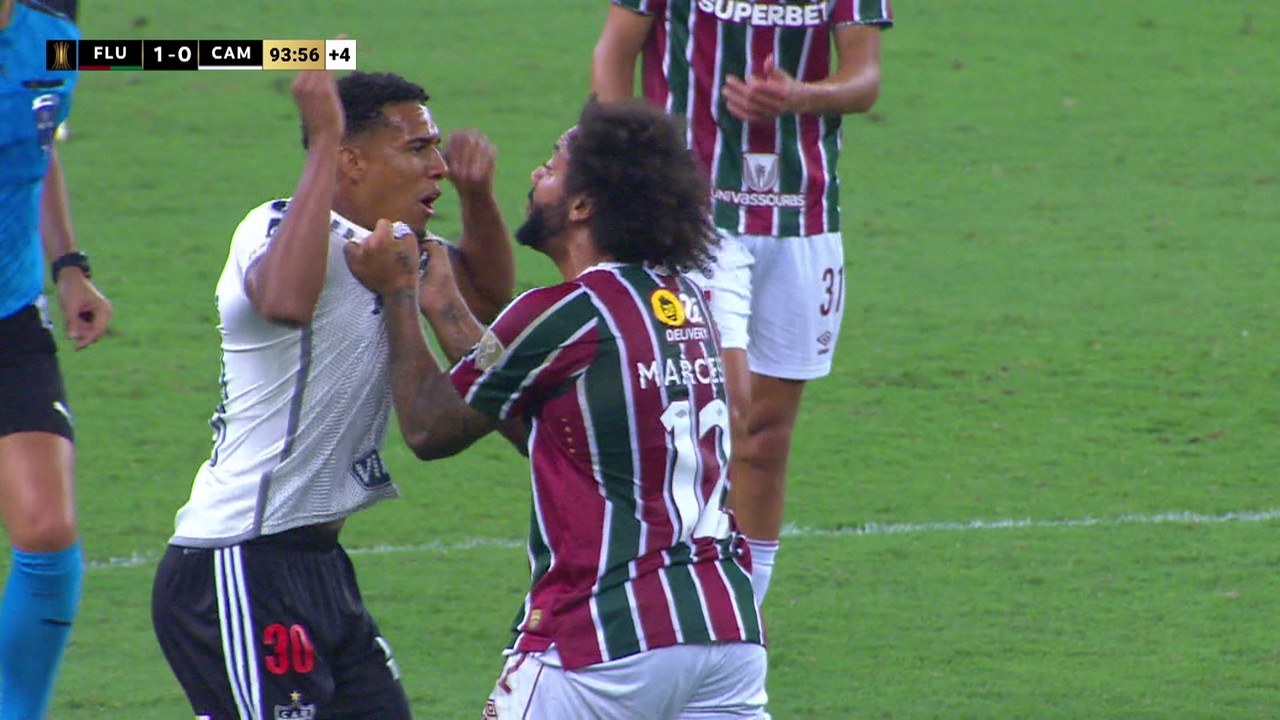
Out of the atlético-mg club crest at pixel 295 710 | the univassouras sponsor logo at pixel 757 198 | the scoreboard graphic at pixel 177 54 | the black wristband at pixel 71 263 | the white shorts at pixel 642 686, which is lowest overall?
the atlético-mg club crest at pixel 295 710

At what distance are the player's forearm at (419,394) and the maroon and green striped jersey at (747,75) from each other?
2.31m

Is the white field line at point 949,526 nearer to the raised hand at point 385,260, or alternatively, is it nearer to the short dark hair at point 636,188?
the raised hand at point 385,260

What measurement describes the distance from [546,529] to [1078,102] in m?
11.0

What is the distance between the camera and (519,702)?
3.46 metres

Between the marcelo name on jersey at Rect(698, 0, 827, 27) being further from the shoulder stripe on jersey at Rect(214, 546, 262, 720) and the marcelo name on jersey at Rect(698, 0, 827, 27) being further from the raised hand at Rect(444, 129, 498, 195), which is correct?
the shoulder stripe on jersey at Rect(214, 546, 262, 720)

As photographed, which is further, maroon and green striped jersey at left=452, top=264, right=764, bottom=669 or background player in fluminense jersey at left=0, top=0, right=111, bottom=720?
background player in fluminense jersey at left=0, top=0, right=111, bottom=720

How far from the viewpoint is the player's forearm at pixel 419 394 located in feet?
11.9

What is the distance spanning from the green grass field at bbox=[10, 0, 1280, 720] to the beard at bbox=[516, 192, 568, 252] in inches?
78.8

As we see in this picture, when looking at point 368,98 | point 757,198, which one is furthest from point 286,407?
point 757,198

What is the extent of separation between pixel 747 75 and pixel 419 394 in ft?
8.28

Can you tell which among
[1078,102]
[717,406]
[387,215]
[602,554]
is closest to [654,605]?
[602,554]

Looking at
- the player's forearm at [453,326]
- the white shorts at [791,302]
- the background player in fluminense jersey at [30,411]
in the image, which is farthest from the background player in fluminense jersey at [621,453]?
the white shorts at [791,302]

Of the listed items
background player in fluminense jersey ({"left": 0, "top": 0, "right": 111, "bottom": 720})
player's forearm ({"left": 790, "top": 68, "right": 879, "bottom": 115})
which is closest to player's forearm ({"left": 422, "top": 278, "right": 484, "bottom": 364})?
background player in fluminense jersey ({"left": 0, "top": 0, "right": 111, "bottom": 720})

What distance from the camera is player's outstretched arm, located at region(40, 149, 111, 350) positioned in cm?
484
